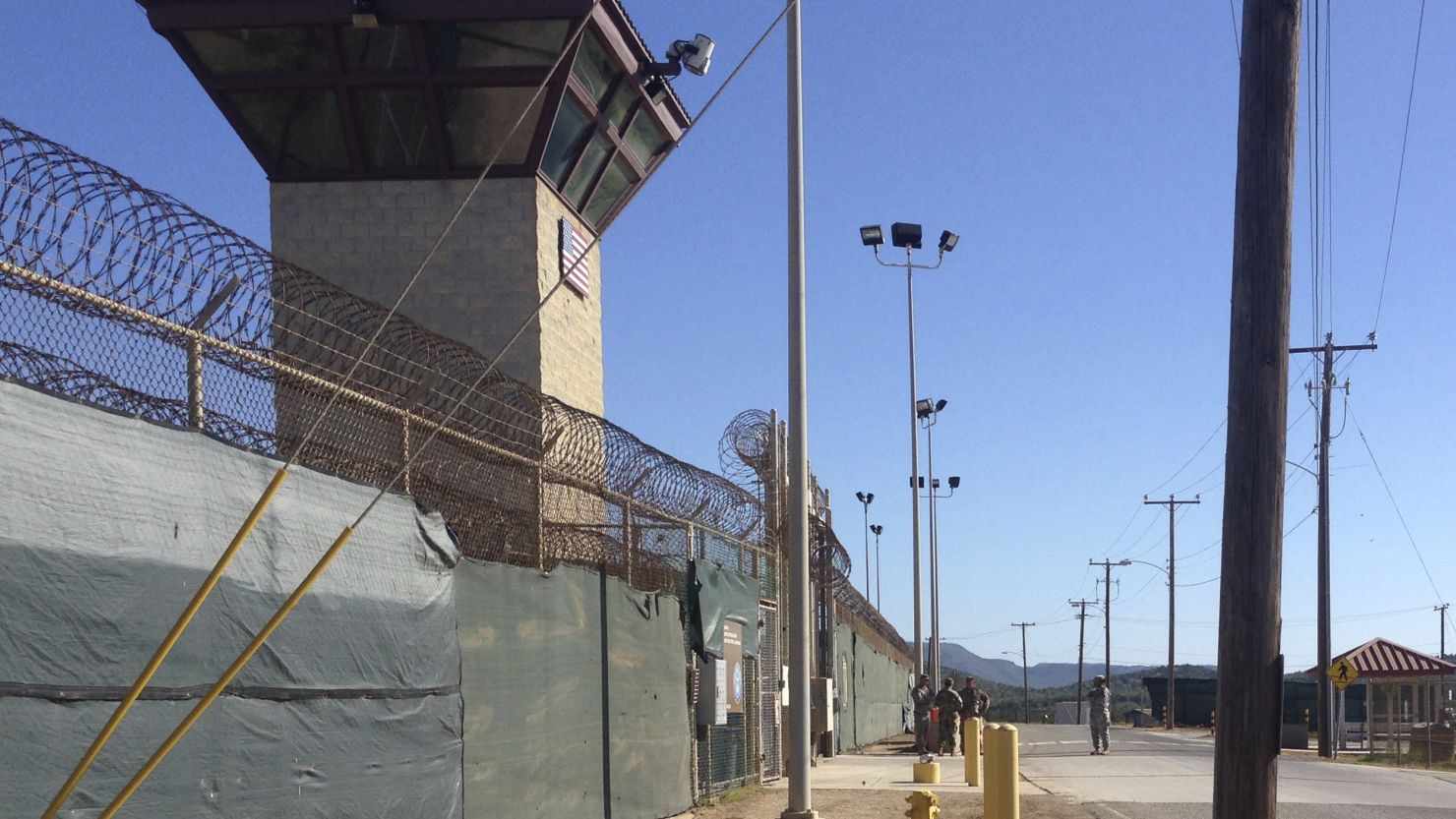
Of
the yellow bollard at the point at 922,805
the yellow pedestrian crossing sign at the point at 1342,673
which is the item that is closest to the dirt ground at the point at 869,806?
the yellow bollard at the point at 922,805

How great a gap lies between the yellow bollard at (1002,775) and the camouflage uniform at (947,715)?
607 inches

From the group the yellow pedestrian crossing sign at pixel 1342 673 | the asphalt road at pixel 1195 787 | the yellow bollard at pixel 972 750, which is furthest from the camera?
the yellow pedestrian crossing sign at pixel 1342 673

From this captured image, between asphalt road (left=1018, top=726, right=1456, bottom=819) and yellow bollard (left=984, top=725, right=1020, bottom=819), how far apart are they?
3651 mm

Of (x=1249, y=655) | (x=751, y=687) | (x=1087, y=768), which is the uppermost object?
(x=1249, y=655)

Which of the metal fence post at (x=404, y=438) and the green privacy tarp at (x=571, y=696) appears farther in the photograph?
the green privacy tarp at (x=571, y=696)

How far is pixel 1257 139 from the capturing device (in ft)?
29.2

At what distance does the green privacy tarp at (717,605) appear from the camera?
14305 mm

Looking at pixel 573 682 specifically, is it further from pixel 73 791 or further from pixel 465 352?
pixel 73 791

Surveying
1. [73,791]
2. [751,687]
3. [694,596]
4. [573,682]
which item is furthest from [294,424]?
[751,687]

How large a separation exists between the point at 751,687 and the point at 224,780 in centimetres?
1121

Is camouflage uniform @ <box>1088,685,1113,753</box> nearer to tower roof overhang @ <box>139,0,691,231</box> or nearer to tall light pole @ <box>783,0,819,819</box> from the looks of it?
tower roof overhang @ <box>139,0,691,231</box>

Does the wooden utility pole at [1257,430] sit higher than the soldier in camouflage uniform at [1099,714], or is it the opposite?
the wooden utility pole at [1257,430]

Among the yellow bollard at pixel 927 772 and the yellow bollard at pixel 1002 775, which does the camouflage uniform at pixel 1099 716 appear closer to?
the yellow bollard at pixel 927 772

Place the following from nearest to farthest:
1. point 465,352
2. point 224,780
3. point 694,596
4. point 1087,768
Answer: point 224,780, point 465,352, point 694,596, point 1087,768
